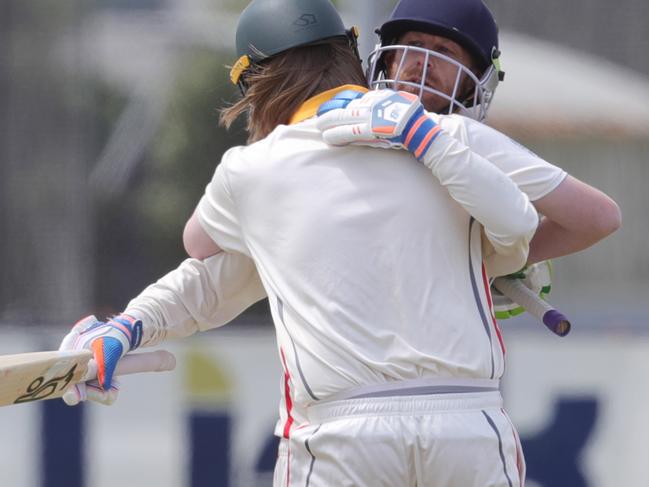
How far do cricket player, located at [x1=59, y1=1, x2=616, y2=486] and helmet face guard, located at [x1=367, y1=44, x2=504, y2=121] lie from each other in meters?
0.29

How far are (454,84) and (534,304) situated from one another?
19.6 inches

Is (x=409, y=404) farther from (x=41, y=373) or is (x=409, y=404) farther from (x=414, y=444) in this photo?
(x=41, y=373)

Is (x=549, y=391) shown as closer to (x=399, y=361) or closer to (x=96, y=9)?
(x=96, y=9)

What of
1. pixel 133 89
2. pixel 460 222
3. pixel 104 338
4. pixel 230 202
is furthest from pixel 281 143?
pixel 133 89

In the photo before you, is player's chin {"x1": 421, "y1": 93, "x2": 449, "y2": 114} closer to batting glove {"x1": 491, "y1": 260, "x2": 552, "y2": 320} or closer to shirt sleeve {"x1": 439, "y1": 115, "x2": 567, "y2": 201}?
shirt sleeve {"x1": 439, "y1": 115, "x2": 567, "y2": 201}

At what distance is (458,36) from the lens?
2.73 m

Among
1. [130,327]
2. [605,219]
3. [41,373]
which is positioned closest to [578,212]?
[605,219]

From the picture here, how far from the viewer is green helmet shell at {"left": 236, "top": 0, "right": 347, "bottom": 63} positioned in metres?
2.61

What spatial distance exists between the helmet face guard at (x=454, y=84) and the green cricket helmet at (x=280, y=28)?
0.33ft

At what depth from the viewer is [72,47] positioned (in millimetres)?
4730

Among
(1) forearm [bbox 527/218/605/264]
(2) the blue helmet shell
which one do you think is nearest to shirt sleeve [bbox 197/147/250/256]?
(2) the blue helmet shell

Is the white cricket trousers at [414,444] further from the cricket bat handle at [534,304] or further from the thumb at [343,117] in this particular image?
the thumb at [343,117]

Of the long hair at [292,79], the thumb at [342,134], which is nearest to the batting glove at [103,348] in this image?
the long hair at [292,79]

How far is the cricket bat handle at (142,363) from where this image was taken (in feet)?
8.73
